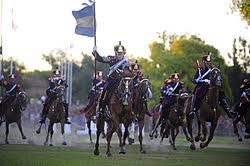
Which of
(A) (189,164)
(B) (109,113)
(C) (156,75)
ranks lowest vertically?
(A) (189,164)

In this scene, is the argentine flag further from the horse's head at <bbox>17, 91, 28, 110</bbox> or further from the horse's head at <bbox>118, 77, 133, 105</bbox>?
the horse's head at <bbox>17, 91, 28, 110</bbox>

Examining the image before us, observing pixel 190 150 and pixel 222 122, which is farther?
pixel 222 122

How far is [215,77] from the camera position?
1291 centimetres

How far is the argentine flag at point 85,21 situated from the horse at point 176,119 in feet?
9.55

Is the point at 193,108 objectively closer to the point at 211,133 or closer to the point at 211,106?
the point at 211,106

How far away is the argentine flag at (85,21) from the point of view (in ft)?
42.4

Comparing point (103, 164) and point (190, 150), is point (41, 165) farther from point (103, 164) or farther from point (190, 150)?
point (190, 150)

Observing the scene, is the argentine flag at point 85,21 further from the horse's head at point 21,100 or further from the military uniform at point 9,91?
the horse's head at point 21,100

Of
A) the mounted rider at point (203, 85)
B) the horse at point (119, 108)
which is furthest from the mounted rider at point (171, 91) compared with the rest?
the horse at point (119, 108)

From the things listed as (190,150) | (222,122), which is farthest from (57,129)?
(190,150)

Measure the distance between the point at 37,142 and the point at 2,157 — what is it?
506cm

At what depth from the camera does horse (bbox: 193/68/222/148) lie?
1294cm

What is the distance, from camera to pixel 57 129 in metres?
19.6

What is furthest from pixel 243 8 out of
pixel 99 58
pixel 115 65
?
pixel 99 58
